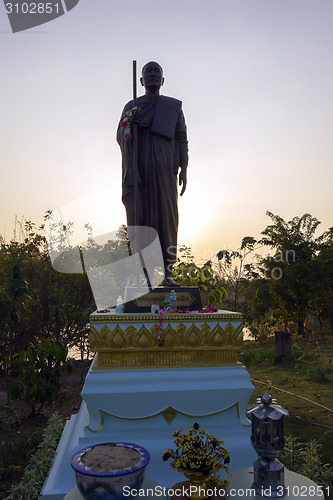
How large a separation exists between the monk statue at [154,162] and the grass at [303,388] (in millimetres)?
3255

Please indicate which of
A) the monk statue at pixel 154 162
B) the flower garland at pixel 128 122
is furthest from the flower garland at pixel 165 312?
the flower garland at pixel 128 122


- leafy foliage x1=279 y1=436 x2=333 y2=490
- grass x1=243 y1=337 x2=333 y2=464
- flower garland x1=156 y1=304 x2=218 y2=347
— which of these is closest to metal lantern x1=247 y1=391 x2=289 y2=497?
leafy foliage x1=279 y1=436 x2=333 y2=490

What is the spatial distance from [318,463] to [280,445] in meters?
1.29

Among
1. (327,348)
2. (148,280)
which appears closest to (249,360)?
(148,280)

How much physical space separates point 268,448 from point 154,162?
4.14 metres

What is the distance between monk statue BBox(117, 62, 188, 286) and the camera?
5.79 meters

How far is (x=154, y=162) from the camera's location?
19.2 feet

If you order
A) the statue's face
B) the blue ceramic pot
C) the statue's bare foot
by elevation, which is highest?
the statue's face

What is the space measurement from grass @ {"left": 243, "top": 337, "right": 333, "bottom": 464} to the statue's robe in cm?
334

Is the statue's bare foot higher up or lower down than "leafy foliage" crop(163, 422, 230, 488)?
higher up

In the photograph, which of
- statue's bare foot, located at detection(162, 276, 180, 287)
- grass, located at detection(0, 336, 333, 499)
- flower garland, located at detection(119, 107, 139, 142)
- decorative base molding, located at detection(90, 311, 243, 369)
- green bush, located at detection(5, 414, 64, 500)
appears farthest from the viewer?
flower garland, located at detection(119, 107, 139, 142)


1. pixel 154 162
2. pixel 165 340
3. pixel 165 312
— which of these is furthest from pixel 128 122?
pixel 165 340

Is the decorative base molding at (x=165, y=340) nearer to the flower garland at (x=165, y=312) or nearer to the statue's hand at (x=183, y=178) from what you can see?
the flower garland at (x=165, y=312)

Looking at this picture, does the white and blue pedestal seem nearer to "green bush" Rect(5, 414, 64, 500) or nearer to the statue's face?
"green bush" Rect(5, 414, 64, 500)
